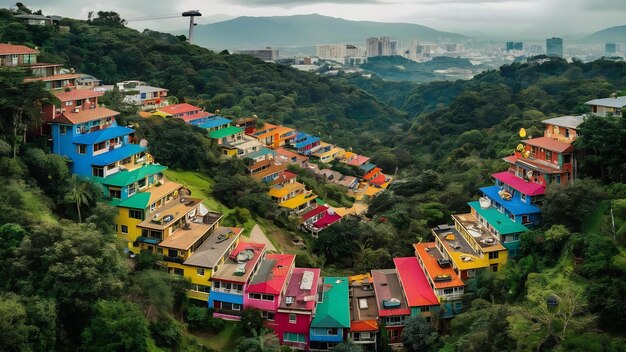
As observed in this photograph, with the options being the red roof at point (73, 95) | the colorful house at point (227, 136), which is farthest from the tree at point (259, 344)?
the colorful house at point (227, 136)

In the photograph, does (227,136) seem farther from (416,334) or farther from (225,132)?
(416,334)

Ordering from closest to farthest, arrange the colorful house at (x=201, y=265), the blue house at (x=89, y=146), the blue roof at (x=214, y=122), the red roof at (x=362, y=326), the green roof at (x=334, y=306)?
the green roof at (x=334, y=306) → the red roof at (x=362, y=326) → the colorful house at (x=201, y=265) → the blue house at (x=89, y=146) → the blue roof at (x=214, y=122)

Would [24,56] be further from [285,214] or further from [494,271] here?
[494,271]

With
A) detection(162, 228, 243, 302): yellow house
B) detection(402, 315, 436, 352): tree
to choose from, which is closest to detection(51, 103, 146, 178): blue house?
detection(162, 228, 243, 302): yellow house

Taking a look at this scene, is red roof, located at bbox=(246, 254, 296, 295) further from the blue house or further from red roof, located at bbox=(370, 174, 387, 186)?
red roof, located at bbox=(370, 174, 387, 186)

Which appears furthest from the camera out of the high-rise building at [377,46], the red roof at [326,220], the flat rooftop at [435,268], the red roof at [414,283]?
the high-rise building at [377,46]

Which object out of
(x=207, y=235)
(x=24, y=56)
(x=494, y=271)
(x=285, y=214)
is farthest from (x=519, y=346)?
(x=24, y=56)

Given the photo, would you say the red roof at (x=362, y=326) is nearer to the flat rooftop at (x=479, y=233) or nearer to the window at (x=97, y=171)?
the flat rooftop at (x=479, y=233)
